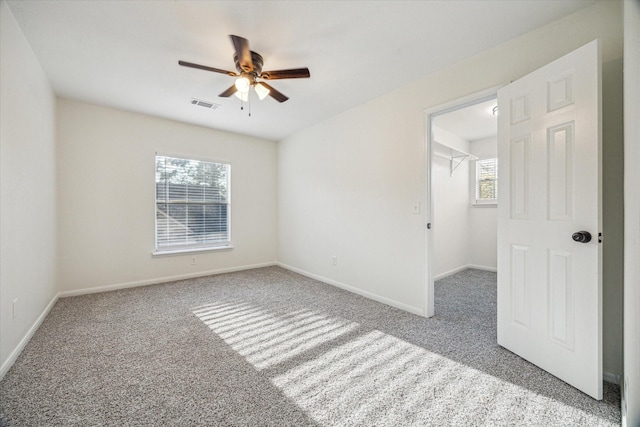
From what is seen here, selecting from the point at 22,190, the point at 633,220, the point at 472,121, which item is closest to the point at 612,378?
the point at 633,220

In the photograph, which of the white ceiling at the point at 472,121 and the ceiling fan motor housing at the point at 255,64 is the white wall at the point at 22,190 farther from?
the white ceiling at the point at 472,121

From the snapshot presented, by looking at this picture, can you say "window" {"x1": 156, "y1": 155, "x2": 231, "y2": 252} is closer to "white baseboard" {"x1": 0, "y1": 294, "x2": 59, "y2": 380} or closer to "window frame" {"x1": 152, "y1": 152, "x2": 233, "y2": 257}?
"window frame" {"x1": 152, "y1": 152, "x2": 233, "y2": 257}

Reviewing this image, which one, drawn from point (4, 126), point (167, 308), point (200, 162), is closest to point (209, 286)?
point (167, 308)

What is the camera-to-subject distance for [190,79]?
Result: 2787 millimetres

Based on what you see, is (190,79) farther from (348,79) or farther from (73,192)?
(73,192)

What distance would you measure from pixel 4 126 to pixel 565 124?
12.3ft

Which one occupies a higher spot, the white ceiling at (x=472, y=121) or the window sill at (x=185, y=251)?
the white ceiling at (x=472, y=121)

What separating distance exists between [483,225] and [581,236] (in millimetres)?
3678

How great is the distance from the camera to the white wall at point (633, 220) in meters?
1.18

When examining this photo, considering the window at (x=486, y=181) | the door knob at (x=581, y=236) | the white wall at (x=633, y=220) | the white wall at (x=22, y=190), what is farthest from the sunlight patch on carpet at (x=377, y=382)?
the window at (x=486, y=181)

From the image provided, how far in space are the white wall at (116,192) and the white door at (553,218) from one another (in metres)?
4.06

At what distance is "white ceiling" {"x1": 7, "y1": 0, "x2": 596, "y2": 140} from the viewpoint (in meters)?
1.81

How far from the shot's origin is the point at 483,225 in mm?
4902

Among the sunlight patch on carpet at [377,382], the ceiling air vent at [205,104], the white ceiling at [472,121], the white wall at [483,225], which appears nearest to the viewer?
the sunlight patch on carpet at [377,382]
